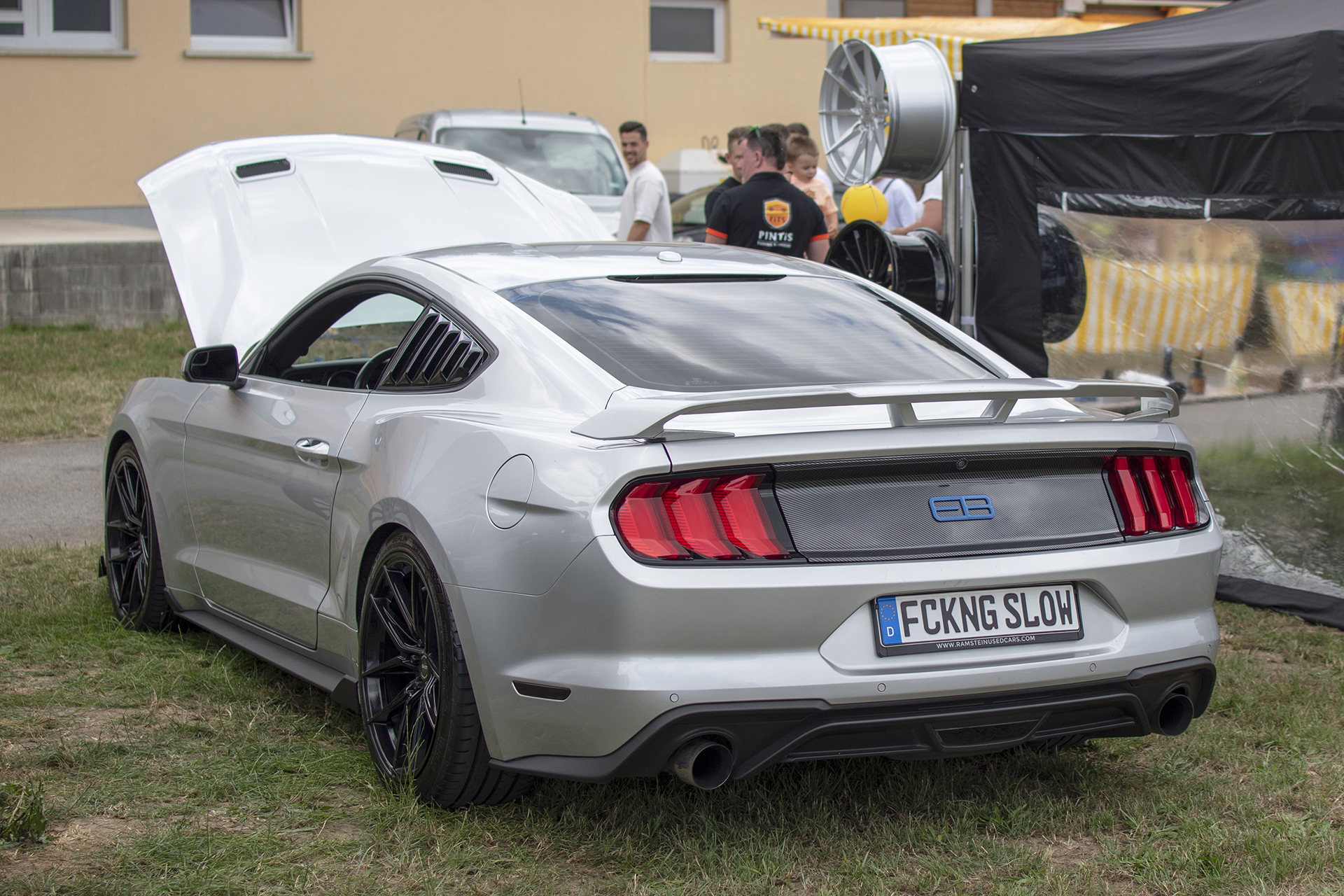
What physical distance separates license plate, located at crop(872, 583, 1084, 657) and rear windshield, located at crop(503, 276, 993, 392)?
689 millimetres

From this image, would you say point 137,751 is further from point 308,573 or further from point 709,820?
point 709,820

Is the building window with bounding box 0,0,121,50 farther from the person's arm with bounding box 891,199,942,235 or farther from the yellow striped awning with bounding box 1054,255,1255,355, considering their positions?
the yellow striped awning with bounding box 1054,255,1255,355

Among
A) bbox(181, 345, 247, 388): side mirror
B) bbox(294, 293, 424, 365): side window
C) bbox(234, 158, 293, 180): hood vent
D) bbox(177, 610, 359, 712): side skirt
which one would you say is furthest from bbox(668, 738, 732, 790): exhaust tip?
bbox(234, 158, 293, 180): hood vent

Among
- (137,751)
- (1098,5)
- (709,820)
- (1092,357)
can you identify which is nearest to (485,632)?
(709,820)

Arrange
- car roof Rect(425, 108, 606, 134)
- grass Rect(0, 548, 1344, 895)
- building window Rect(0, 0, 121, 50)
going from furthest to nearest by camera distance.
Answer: building window Rect(0, 0, 121, 50) < car roof Rect(425, 108, 606, 134) < grass Rect(0, 548, 1344, 895)

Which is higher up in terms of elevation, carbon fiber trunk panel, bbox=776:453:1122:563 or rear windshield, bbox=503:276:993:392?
rear windshield, bbox=503:276:993:392

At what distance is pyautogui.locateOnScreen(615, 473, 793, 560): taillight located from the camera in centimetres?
289

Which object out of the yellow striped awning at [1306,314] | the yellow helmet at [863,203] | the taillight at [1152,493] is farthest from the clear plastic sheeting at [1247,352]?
the yellow helmet at [863,203]

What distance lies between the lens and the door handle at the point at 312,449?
3.81 m

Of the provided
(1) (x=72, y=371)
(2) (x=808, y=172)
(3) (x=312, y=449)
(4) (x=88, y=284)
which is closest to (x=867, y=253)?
(3) (x=312, y=449)

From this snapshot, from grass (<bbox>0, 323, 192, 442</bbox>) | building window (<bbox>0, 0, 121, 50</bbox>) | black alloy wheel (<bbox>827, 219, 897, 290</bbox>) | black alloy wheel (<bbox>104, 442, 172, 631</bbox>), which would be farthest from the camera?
building window (<bbox>0, 0, 121, 50</bbox>)

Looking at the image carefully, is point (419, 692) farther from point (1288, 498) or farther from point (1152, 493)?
point (1288, 498)

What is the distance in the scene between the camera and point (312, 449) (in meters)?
3.87

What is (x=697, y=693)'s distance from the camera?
286 cm
